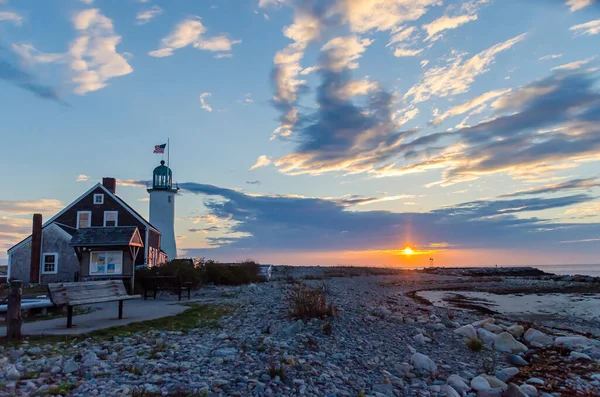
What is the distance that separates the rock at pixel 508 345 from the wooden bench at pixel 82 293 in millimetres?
9419

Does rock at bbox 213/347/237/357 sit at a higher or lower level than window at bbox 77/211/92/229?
lower

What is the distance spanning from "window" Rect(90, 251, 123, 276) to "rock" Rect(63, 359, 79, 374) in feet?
70.4

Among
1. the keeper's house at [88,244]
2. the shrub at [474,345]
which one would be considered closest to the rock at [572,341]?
the shrub at [474,345]

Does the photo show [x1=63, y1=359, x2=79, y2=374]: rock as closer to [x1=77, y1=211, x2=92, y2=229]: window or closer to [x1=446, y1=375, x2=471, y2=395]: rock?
[x1=446, y1=375, x2=471, y2=395]: rock

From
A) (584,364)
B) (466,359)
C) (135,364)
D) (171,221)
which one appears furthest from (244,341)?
(171,221)

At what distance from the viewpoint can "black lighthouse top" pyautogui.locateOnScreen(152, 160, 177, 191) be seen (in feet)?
135

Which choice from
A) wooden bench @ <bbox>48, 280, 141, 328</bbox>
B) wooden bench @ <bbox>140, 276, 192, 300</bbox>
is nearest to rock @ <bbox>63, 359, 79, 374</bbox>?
wooden bench @ <bbox>48, 280, 141, 328</bbox>

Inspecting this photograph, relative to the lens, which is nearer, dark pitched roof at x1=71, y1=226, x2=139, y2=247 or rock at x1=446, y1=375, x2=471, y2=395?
rock at x1=446, y1=375, x2=471, y2=395

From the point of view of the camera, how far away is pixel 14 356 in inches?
282

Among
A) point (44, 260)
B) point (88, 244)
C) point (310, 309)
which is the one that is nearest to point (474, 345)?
point (310, 309)

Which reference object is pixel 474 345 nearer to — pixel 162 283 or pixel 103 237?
pixel 162 283

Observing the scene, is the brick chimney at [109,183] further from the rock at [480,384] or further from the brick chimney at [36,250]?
the rock at [480,384]

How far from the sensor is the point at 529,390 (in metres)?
7.32

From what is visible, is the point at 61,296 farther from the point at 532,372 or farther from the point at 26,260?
the point at 26,260
